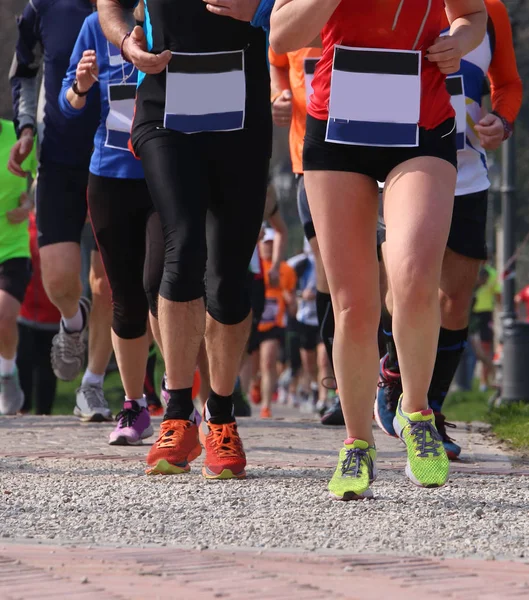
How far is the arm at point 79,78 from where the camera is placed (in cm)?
575

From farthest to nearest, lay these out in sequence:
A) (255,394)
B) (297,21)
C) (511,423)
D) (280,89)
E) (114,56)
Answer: (255,394)
(511,423)
(280,89)
(114,56)
(297,21)

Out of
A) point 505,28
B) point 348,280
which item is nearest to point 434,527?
point 348,280

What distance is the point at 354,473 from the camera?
422 centimetres

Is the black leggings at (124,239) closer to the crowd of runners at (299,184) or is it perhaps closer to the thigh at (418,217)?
the crowd of runners at (299,184)

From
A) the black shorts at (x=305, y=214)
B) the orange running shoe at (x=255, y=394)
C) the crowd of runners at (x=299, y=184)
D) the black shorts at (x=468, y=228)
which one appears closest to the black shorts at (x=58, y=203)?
the crowd of runners at (x=299, y=184)

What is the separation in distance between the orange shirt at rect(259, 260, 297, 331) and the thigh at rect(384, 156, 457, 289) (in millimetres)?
9394

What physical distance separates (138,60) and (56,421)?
129 inches

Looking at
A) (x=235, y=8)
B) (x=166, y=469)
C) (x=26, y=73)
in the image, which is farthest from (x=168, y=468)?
(x=26, y=73)

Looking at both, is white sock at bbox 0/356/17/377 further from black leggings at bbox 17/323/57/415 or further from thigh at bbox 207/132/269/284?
thigh at bbox 207/132/269/284

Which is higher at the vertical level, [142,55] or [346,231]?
[142,55]

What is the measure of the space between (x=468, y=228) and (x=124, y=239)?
58.9 inches

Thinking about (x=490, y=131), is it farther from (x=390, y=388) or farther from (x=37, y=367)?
Result: (x=37, y=367)

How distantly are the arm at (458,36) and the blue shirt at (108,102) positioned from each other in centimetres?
190

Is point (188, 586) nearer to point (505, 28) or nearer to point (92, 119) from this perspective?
point (505, 28)
